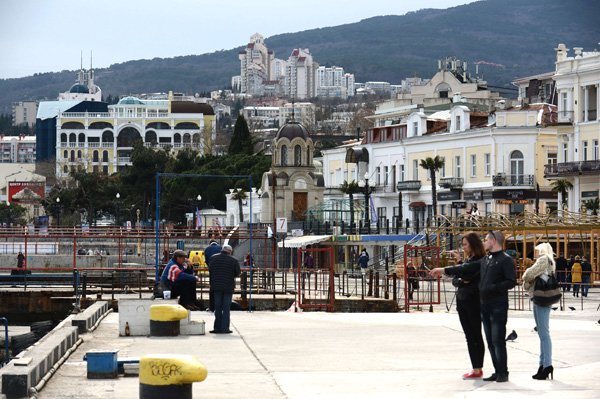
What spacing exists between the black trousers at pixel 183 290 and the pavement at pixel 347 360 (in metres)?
0.76

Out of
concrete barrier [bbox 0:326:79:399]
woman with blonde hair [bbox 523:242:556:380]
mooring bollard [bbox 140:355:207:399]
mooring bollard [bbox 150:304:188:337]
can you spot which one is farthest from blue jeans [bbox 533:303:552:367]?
mooring bollard [bbox 150:304:188:337]

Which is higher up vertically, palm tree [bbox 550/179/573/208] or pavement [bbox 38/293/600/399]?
palm tree [bbox 550/179/573/208]

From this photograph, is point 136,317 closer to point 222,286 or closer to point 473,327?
point 222,286

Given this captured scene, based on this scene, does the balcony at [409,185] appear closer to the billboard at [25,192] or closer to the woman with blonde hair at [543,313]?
the woman with blonde hair at [543,313]

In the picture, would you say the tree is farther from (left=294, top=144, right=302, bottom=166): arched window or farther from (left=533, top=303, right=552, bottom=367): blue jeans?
(left=533, top=303, right=552, bottom=367): blue jeans

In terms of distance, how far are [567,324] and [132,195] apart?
84.7 metres

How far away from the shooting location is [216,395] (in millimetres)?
11523

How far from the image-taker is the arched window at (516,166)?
Answer: 6212 cm

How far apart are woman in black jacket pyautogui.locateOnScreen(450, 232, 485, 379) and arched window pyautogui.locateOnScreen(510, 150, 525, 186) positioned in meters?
50.8

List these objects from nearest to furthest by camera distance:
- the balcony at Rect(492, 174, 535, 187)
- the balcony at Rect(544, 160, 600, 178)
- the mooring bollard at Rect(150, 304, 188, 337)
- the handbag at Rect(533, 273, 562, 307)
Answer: the handbag at Rect(533, 273, 562, 307) → the mooring bollard at Rect(150, 304, 188, 337) → the balcony at Rect(544, 160, 600, 178) → the balcony at Rect(492, 174, 535, 187)

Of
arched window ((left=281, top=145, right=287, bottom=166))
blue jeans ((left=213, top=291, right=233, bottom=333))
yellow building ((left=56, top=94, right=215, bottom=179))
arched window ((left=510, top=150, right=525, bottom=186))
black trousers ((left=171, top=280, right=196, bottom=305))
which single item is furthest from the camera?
yellow building ((left=56, top=94, right=215, bottom=179))

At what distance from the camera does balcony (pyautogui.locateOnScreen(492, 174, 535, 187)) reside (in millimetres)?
61812

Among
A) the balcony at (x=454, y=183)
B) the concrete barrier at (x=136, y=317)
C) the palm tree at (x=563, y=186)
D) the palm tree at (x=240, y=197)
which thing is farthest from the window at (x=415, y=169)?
the concrete barrier at (x=136, y=317)

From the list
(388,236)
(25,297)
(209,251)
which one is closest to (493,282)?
(209,251)
